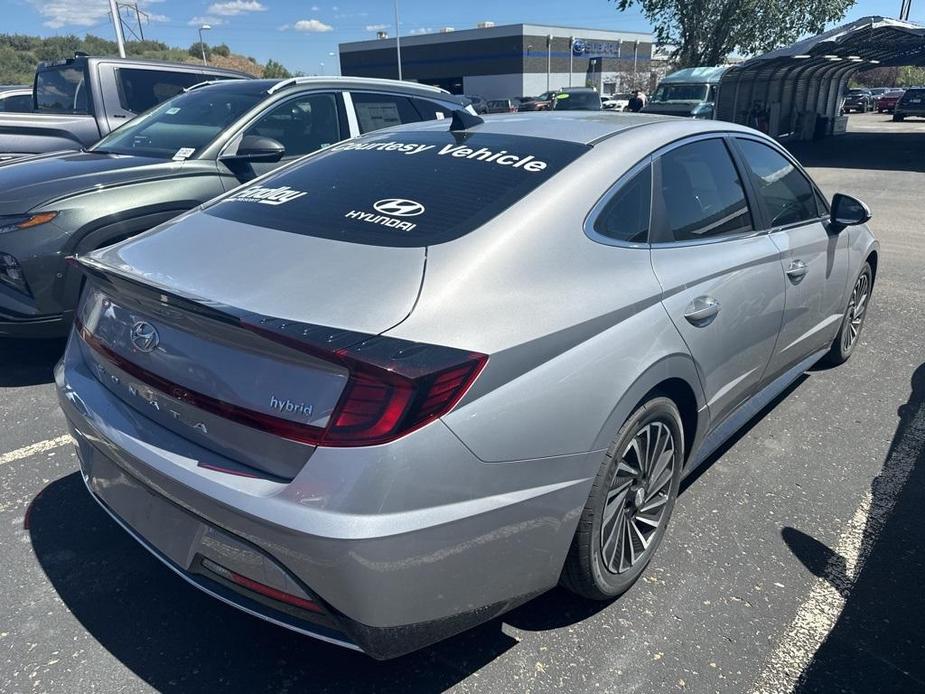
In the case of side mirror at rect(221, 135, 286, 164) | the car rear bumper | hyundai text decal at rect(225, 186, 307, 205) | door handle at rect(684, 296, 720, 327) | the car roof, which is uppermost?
the car roof

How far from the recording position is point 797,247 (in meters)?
3.39

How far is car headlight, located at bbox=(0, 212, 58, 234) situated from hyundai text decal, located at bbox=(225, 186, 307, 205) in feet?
5.91

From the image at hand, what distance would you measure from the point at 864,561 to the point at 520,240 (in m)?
2.01

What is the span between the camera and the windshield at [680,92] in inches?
939

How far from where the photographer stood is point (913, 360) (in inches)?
193

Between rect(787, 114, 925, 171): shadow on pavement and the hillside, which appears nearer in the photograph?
rect(787, 114, 925, 171): shadow on pavement

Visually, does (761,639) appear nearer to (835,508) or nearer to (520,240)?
(835,508)

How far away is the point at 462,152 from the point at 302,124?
305cm

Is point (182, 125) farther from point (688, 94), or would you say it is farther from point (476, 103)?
point (688, 94)

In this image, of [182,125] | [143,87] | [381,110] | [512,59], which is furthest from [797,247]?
[512,59]

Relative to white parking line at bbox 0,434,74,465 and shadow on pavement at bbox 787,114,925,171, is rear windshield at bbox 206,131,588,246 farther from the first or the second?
shadow on pavement at bbox 787,114,925,171

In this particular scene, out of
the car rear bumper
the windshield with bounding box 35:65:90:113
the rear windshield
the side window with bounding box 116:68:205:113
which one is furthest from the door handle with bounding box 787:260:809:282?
the windshield with bounding box 35:65:90:113

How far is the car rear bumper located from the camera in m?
1.65

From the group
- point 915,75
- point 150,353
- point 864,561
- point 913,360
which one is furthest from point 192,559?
point 915,75
